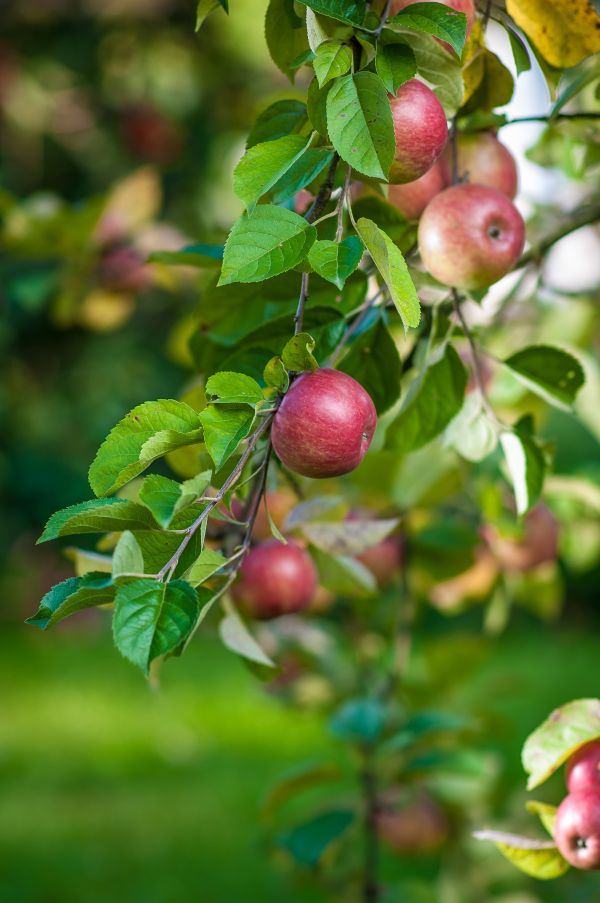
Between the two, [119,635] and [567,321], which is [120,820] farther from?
[119,635]

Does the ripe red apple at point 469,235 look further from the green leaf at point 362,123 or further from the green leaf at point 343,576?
the green leaf at point 343,576

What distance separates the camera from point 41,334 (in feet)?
11.9

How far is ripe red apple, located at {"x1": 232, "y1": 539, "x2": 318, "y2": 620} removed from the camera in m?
0.73

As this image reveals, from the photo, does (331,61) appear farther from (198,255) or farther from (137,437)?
(198,255)

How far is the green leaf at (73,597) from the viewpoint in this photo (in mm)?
452

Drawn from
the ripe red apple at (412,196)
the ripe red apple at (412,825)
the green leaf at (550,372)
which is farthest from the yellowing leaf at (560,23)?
the ripe red apple at (412,825)

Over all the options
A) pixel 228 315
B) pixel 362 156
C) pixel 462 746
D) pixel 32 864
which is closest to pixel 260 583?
pixel 228 315

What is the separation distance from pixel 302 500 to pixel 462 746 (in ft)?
2.06

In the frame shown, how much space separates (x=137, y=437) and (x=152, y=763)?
2738 millimetres

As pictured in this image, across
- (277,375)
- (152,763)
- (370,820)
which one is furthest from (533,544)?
(152,763)

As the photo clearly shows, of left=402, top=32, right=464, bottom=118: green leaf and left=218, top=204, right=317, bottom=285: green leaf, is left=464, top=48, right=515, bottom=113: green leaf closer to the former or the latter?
left=402, top=32, right=464, bottom=118: green leaf

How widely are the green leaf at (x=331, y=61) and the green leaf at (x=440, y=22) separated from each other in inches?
1.3

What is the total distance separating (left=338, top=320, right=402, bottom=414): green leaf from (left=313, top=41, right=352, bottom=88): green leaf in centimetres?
18

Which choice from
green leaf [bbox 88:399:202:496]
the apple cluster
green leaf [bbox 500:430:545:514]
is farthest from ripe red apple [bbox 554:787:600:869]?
green leaf [bbox 88:399:202:496]
